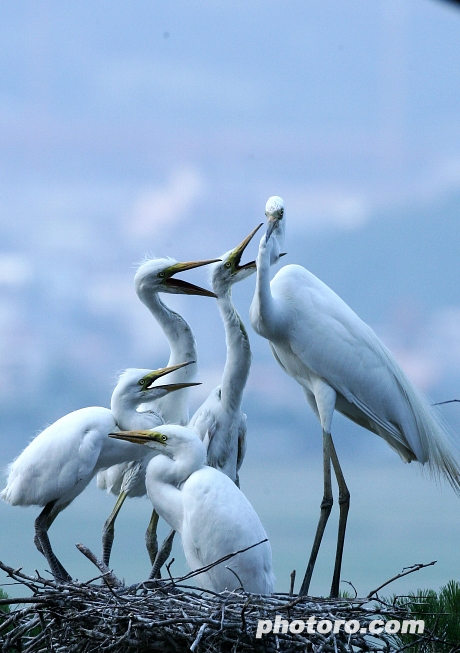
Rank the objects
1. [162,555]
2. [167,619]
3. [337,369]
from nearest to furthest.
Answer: [167,619], [162,555], [337,369]

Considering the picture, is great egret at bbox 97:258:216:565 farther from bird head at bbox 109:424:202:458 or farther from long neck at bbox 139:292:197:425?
bird head at bbox 109:424:202:458

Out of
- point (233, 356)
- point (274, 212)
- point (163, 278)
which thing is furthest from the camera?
point (163, 278)

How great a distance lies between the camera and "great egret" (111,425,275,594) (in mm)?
4578

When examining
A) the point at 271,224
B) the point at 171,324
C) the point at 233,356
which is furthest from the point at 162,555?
the point at 271,224

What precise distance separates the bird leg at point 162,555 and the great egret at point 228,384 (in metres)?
0.61

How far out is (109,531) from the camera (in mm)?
5859

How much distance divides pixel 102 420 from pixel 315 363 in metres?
1.50

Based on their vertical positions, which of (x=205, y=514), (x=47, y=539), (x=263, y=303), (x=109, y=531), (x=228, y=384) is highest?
(x=263, y=303)

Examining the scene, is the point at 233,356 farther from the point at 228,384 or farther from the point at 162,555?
Answer: the point at 162,555

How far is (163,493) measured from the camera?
193 inches

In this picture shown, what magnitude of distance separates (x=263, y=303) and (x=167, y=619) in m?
2.32

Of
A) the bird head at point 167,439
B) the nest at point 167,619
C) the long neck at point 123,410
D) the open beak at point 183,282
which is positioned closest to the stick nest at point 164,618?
the nest at point 167,619

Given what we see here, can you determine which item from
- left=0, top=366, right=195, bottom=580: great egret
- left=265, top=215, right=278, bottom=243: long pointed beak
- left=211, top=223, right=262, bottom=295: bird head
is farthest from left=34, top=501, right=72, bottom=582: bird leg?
left=265, top=215, right=278, bottom=243: long pointed beak

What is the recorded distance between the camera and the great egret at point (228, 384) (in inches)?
238
